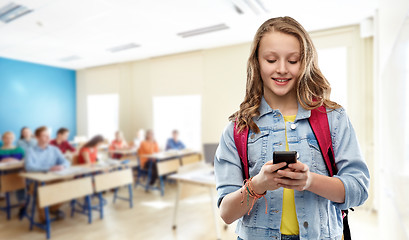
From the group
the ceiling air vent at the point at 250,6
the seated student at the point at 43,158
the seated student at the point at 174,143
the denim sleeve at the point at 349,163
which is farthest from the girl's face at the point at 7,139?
the denim sleeve at the point at 349,163

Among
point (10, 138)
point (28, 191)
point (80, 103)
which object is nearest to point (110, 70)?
point (80, 103)

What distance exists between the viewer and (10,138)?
5297 mm

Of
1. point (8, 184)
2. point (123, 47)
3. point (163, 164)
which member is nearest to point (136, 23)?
point (123, 47)

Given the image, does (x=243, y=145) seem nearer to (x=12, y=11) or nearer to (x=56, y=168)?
(x=56, y=168)

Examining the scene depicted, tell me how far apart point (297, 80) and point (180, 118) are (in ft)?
20.7

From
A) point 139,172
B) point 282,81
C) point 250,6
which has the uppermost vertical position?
point 250,6

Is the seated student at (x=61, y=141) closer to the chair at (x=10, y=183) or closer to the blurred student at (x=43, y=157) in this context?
the blurred student at (x=43, y=157)

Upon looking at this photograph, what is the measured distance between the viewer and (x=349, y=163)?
27.3 inches

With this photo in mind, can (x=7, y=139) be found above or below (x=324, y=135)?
below

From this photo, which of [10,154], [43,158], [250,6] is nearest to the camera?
[250,6]

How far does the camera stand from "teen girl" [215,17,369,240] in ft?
2.28

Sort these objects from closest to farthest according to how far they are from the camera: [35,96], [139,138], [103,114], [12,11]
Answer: [12,11], [139,138], [35,96], [103,114]

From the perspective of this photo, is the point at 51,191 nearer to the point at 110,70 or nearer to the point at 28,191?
the point at 28,191

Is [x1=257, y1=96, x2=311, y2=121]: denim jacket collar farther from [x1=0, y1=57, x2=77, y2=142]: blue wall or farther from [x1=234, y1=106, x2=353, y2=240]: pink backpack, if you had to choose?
[x1=0, y1=57, x2=77, y2=142]: blue wall
